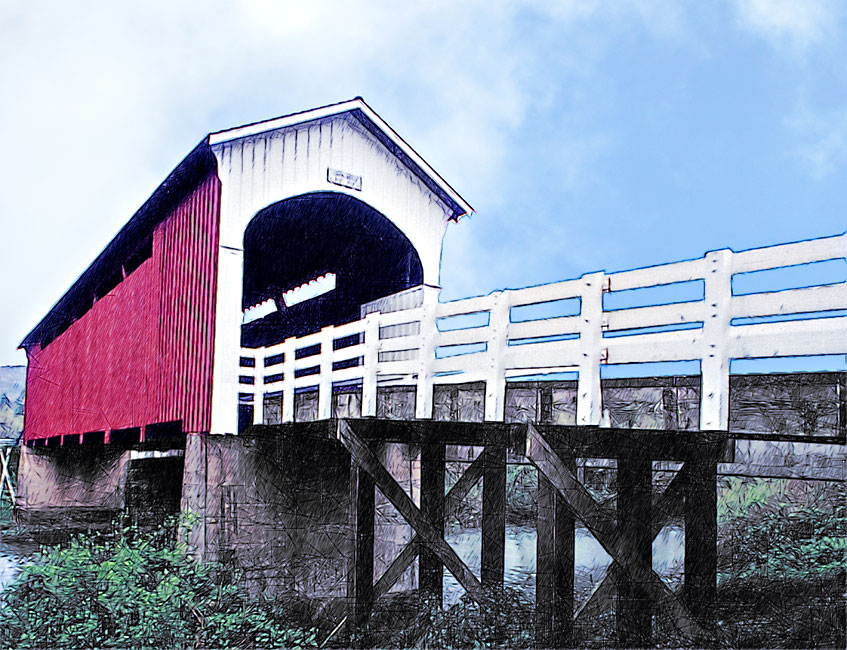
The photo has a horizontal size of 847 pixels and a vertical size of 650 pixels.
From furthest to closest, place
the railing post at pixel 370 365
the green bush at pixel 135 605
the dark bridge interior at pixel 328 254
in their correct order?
the dark bridge interior at pixel 328 254 → the railing post at pixel 370 365 → the green bush at pixel 135 605

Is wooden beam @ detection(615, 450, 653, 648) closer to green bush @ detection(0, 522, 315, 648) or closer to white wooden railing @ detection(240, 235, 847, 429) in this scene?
white wooden railing @ detection(240, 235, 847, 429)

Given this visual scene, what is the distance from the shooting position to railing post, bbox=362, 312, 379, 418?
833 centimetres

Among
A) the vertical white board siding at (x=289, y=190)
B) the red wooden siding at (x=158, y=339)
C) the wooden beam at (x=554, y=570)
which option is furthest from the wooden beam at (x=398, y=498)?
the red wooden siding at (x=158, y=339)

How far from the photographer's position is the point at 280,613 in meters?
8.13

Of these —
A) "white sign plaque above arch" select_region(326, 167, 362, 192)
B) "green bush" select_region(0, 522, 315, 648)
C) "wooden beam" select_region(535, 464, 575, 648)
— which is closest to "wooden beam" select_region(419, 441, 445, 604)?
"green bush" select_region(0, 522, 315, 648)

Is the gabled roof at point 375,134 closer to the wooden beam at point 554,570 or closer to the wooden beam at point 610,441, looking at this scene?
the wooden beam at point 610,441

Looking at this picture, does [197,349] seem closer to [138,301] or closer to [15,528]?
[138,301]

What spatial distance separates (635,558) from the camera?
5.52m

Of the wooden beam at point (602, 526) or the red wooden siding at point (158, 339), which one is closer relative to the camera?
the wooden beam at point (602, 526)

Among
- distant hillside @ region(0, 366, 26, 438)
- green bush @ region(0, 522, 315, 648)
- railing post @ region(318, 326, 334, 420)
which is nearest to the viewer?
green bush @ region(0, 522, 315, 648)

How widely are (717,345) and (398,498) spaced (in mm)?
2540

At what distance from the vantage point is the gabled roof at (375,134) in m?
9.49

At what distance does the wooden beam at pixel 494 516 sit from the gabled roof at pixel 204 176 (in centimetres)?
499

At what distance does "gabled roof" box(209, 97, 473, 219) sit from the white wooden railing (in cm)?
320
